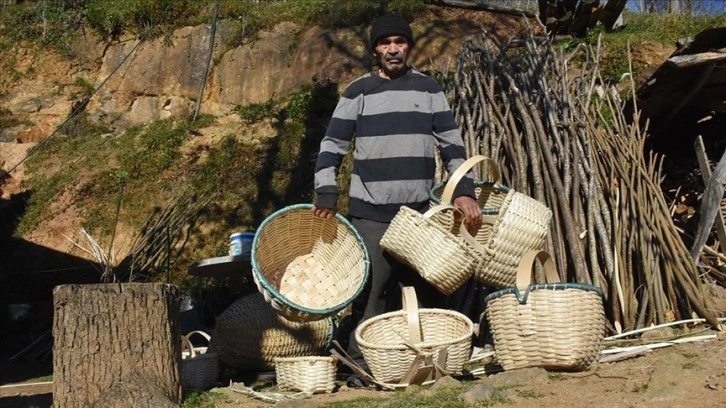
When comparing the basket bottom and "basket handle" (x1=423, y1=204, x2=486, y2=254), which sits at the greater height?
"basket handle" (x1=423, y1=204, x2=486, y2=254)

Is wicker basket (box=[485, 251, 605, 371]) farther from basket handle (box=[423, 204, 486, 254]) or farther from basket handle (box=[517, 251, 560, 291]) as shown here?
basket handle (box=[423, 204, 486, 254])

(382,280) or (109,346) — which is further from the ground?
(382,280)

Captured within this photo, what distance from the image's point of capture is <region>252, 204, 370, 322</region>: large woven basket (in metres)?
4.14

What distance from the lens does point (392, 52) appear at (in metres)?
4.03

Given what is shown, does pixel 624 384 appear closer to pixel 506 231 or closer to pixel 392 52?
pixel 506 231

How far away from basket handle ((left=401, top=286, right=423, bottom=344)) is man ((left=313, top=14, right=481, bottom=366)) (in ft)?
1.11

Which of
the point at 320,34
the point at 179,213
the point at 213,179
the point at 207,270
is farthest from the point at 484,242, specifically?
the point at 320,34

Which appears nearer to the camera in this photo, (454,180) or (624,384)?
(624,384)

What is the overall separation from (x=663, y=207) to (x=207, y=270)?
2.64m

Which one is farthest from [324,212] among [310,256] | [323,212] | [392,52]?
[392,52]

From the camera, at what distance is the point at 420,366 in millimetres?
3572

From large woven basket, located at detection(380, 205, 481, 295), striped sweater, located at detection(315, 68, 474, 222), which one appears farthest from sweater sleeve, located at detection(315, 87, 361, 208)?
large woven basket, located at detection(380, 205, 481, 295)

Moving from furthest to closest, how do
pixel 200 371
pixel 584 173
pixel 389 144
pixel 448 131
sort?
pixel 584 173 → pixel 200 371 → pixel 448 131 → pixel 389 144

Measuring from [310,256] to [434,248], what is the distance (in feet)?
3.23
